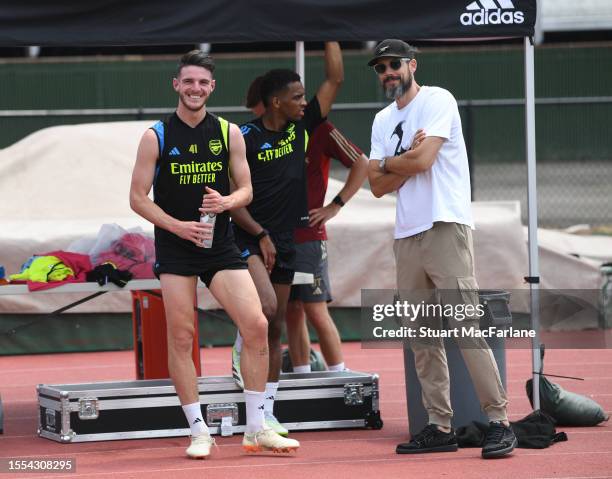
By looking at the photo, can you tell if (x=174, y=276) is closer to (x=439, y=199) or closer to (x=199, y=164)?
(x=199, y=164)

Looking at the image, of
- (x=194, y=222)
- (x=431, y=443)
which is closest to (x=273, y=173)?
(x=194, y=222)

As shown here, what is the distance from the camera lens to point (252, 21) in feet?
24.6

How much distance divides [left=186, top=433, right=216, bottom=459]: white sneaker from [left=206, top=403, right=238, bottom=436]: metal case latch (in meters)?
0.77

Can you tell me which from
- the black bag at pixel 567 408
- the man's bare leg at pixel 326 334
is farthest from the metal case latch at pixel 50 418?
the black bag at pixel 567 408

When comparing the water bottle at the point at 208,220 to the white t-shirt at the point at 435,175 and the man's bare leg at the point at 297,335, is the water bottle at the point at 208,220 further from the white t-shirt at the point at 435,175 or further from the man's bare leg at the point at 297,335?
the man's bare leg at the point at 297,335

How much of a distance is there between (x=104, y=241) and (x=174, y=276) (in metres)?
1.57

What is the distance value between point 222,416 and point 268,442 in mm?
909

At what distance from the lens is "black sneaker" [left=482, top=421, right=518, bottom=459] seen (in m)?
6.98

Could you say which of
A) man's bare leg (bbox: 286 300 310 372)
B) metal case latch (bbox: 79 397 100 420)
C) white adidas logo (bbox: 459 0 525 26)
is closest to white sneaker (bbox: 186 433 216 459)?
metal case latch (bbox: 79 397 100 420)

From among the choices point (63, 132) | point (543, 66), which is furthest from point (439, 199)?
point (543, 66)

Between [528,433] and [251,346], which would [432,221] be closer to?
[251,346]

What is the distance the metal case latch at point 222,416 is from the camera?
26.4ft

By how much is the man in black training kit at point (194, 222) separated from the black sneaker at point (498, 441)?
1.11 metres

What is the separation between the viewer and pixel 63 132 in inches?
551
